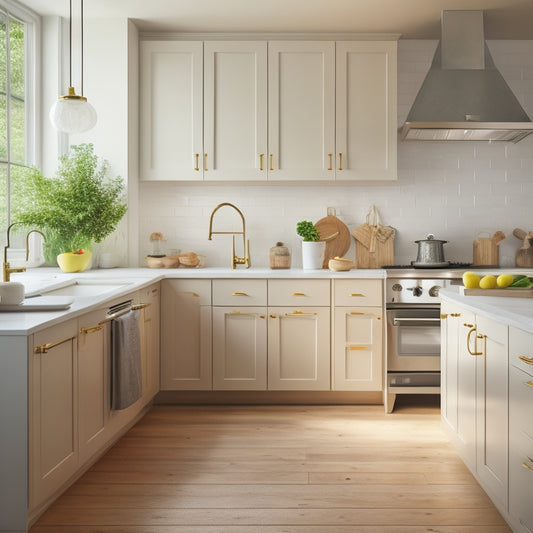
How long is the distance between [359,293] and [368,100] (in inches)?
58.2

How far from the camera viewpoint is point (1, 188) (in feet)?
13.4

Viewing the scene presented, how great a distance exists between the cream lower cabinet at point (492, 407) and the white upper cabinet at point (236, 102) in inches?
96.4

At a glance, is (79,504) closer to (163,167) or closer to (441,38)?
(163,167)

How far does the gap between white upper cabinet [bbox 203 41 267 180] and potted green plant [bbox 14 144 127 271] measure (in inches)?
31.3

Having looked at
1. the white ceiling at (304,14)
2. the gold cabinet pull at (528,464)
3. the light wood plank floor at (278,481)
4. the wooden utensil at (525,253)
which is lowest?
the light wood plank floor at (278,481)

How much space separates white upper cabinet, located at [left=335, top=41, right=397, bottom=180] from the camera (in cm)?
455

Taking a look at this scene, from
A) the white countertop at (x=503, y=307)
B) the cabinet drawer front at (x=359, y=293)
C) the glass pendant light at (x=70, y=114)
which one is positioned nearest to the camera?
the white countertop at (x=503, y=307)

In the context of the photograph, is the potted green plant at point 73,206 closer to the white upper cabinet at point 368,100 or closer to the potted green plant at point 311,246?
the potted green plant at point 311,246

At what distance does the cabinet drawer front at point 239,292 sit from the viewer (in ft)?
14.0

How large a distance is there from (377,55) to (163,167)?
1828 mm

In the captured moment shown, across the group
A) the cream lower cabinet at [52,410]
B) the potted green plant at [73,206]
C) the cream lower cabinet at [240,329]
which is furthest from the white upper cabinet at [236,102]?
the cream lower cabinet at [52,410]

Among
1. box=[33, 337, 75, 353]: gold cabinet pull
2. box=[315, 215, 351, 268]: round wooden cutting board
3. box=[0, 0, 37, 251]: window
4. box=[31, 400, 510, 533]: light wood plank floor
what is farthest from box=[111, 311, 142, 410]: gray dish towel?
box=[315, 215, 351, 268]: round wooden cutting board

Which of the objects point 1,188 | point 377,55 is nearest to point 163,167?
point 1,188

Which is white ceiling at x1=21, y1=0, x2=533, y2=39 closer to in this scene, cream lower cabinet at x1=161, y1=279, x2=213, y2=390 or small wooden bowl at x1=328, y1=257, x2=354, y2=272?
small wooden bowl at x1=328, y1=257, x2=354, y2=272
